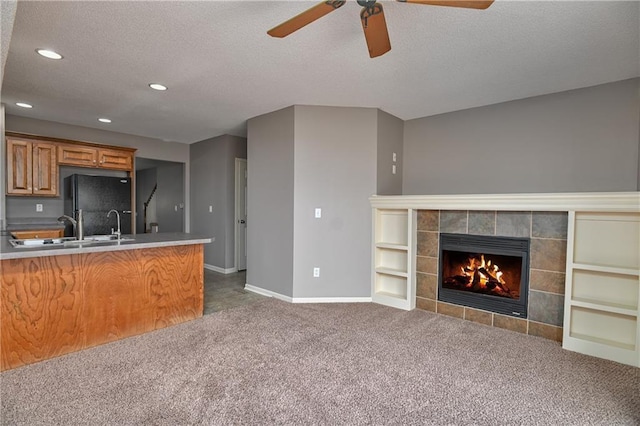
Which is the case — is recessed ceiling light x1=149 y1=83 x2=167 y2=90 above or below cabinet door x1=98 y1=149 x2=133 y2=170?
above

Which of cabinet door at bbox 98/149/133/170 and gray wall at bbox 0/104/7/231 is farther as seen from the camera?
cabinet door at bbox 98/149/133/170

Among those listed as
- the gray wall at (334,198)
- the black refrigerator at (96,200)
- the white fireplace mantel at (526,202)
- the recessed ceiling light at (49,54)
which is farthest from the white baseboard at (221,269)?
the recessed ceiling light at (49,54)

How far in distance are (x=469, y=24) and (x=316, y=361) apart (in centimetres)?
268

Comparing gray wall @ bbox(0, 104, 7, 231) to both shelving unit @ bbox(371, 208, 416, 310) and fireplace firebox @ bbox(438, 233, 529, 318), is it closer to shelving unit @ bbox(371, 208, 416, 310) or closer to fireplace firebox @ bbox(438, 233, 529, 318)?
shelving unit @ bbox(371, 208, 416, 310)

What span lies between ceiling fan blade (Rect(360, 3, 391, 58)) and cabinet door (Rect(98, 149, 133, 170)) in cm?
473

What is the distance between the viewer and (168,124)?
A: 4824 millimetres

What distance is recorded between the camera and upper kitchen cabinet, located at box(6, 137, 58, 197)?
4137mm

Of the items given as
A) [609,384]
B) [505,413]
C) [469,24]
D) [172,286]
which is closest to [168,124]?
[172,286]

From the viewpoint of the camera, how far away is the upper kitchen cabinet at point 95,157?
457 centimetres

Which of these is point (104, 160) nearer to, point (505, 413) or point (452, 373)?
point (452, 373)

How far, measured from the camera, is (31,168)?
4.29m

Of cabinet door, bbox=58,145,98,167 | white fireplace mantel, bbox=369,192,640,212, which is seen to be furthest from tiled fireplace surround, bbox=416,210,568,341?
cabinet door, bbox=58,145,98,167

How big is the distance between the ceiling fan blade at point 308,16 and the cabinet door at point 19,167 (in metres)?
4.36

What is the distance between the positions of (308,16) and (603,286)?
3.22 m
